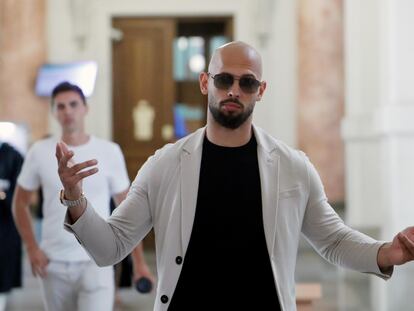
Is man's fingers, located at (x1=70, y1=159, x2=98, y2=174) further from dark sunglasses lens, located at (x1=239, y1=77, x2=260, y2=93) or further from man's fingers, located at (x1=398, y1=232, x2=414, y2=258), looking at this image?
man's fingers, located at (x1=398, y1=232, x2=414, y2=258)

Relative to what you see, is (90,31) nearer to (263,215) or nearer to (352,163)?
(352,163)

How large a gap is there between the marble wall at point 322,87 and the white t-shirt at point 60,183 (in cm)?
987

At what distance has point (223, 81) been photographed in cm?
291

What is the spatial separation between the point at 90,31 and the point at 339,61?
434 cm

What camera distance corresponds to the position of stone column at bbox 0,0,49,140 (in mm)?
13992

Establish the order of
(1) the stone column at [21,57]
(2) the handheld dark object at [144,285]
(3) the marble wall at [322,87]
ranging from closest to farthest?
(2) the handheld dark object at [144,285], (1) the stone column at [21,57], (3) the marble wall at [322,87]

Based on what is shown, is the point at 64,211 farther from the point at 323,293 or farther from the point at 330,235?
the point at 323,293

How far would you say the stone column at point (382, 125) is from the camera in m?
9.02

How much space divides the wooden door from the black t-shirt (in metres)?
11.5

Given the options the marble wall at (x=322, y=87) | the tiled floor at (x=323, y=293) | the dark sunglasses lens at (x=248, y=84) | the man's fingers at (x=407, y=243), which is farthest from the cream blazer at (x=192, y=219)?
the marble wall at (x=322, y=87)

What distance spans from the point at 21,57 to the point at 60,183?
32.1 feet

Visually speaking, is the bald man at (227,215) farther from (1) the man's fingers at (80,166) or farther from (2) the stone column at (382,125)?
(2) the stone column at (382,125)

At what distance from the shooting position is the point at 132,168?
1441 cm

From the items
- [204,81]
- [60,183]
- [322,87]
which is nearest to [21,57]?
[322,87]
